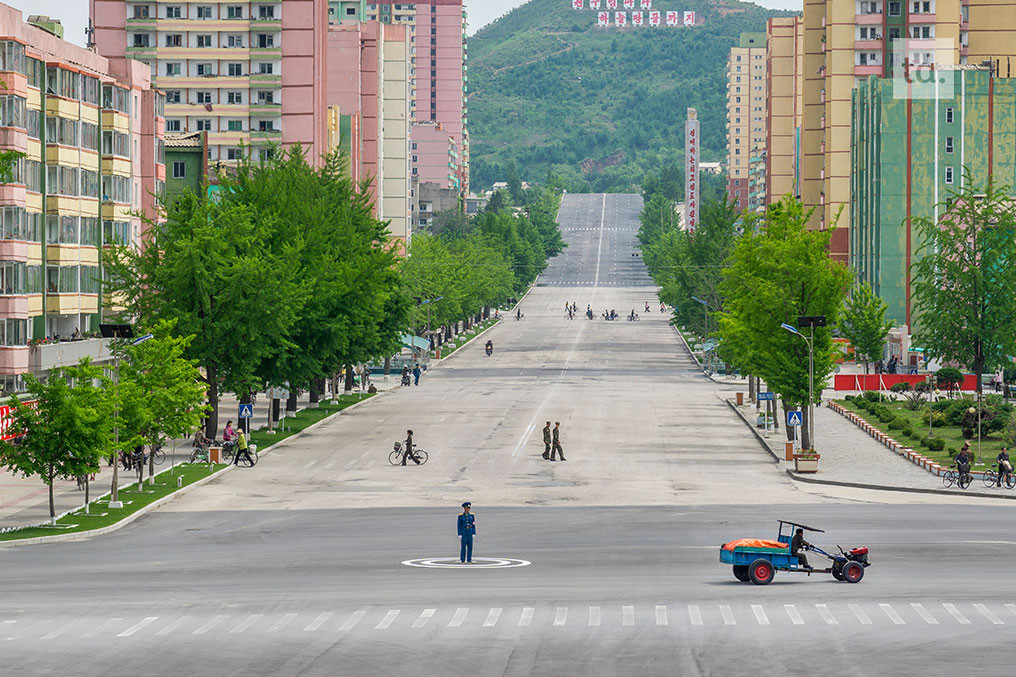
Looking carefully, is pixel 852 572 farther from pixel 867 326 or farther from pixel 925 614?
pixel 867 326

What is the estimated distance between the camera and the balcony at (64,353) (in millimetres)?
74312

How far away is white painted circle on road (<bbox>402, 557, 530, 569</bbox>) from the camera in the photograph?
138ft

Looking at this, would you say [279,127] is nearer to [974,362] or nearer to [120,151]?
[120,151]

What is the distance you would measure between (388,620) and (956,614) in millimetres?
11891

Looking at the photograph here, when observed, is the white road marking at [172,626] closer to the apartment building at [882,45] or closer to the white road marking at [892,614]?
the white road marking at [892,614]

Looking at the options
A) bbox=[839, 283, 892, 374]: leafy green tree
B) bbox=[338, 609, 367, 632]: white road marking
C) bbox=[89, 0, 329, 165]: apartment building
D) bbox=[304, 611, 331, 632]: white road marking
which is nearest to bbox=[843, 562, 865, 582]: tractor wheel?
bbox=[338, 609, 367, 632]: white road marking

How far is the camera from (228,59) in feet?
478

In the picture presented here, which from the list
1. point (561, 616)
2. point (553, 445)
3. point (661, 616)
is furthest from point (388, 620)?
point (553, 445)

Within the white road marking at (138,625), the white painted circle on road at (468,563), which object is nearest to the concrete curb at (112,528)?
the white painted circle on road at (468,563)

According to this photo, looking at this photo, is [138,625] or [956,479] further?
[956,479]

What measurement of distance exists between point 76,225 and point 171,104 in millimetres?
67901

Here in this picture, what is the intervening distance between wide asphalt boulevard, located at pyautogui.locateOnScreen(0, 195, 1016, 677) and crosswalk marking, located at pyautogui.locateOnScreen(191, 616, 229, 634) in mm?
83

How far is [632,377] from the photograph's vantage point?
126938mm

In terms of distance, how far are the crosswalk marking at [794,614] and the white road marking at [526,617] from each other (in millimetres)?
5432
